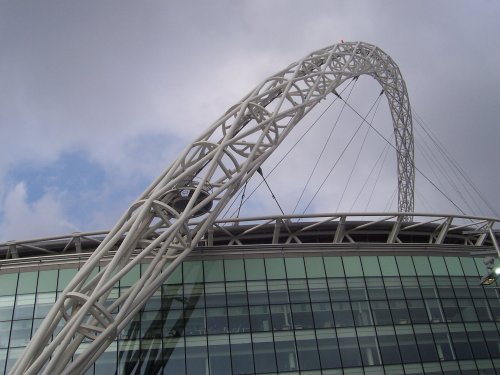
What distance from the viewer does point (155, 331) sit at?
2925 centimetres

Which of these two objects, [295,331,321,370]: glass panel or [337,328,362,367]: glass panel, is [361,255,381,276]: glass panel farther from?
[295,331,321,370]: glass panel

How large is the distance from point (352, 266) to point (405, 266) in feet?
12.7

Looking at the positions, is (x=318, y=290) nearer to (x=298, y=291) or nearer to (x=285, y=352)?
(x=298, y=291)

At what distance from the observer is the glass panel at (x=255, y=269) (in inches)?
1266

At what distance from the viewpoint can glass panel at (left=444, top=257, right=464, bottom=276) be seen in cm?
3522

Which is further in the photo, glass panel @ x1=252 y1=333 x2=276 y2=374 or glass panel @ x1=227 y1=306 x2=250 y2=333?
glass panel @ x1=227 y1=306 x2=250 y2=333

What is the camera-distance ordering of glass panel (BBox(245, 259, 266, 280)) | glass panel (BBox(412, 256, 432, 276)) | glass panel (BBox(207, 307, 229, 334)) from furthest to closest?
glass panel (BBox(412, 256, 432, 276))
glass panel (BBox(245, 259, 266, 280))
glass panel (BBox(207, 307, 229, 334))

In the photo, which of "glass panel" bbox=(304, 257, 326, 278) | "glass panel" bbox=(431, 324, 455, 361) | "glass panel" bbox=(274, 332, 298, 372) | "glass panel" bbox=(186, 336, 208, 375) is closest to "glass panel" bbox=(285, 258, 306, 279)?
"glass panel" bbox=(304, 257, 326, 278)

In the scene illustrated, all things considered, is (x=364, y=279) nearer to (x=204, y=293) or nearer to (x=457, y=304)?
(x=457, y=304)

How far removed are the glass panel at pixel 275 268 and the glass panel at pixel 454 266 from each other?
11.9m

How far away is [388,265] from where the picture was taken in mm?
34188

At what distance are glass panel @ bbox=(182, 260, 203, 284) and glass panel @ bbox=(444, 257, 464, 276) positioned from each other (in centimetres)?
1723

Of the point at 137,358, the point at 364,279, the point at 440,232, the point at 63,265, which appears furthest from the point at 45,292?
the point at 440,232

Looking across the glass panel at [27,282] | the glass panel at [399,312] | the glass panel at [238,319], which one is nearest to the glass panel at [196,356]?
the glass panel at [238,319]
